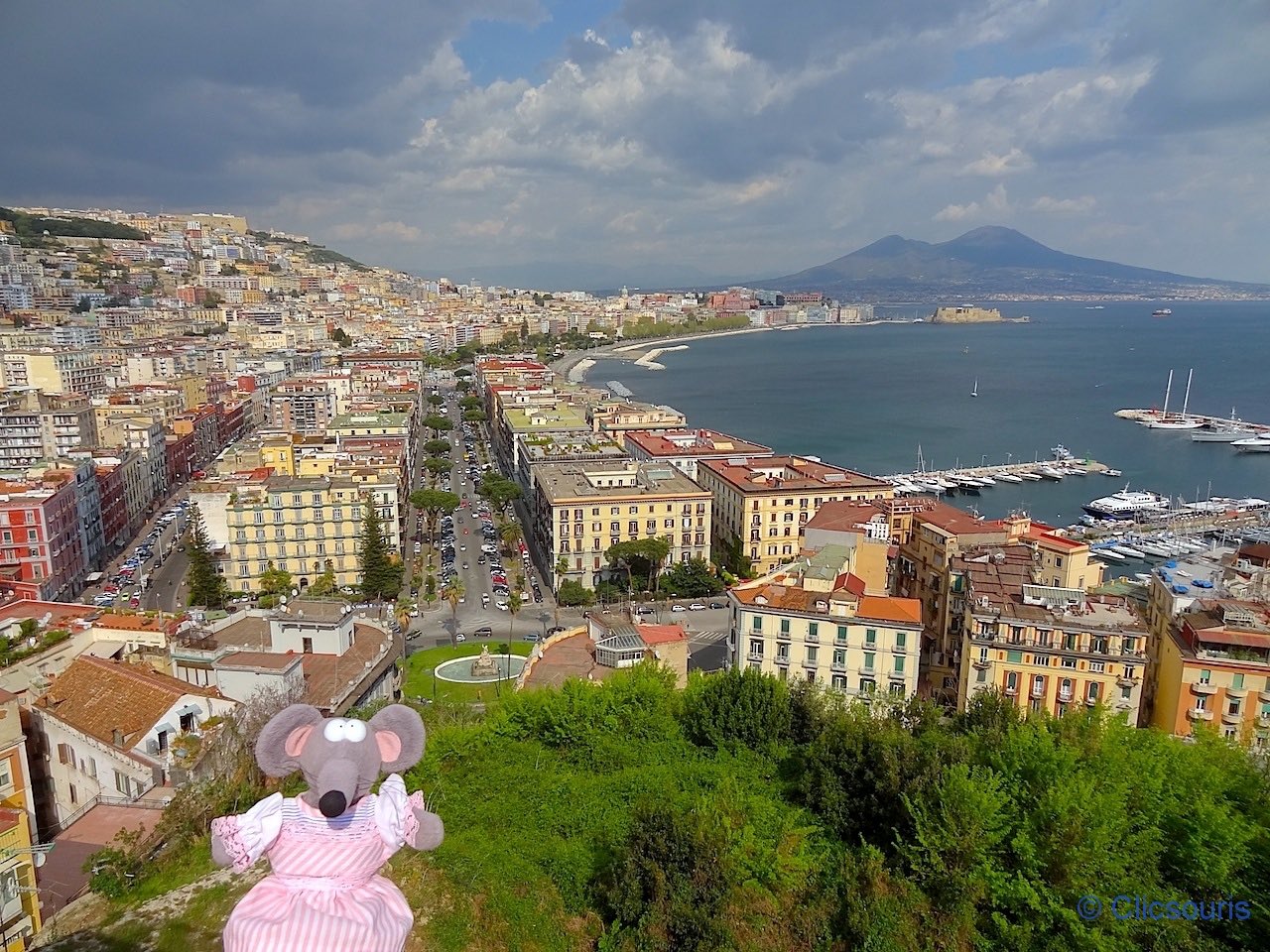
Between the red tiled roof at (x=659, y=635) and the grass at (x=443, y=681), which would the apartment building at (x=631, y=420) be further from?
the red tiled roof at (x=659, y=635)

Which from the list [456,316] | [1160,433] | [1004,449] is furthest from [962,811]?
[456,316]

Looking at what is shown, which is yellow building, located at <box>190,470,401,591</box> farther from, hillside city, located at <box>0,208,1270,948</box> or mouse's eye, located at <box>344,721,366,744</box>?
mouse's eye, located at <box>344,721,366,744</box>

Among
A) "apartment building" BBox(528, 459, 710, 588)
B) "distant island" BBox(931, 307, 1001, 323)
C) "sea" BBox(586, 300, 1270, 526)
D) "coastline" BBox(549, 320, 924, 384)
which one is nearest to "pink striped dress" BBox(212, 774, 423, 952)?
"apartment building" BBox(528, 459, 710, 588)

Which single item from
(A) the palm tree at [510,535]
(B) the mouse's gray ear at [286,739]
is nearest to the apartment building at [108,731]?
(B) the mouse's gray ear at [286,739]

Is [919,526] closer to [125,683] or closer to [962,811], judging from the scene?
[962,811]

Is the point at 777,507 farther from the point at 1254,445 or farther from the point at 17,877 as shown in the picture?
the point at 1254,445
